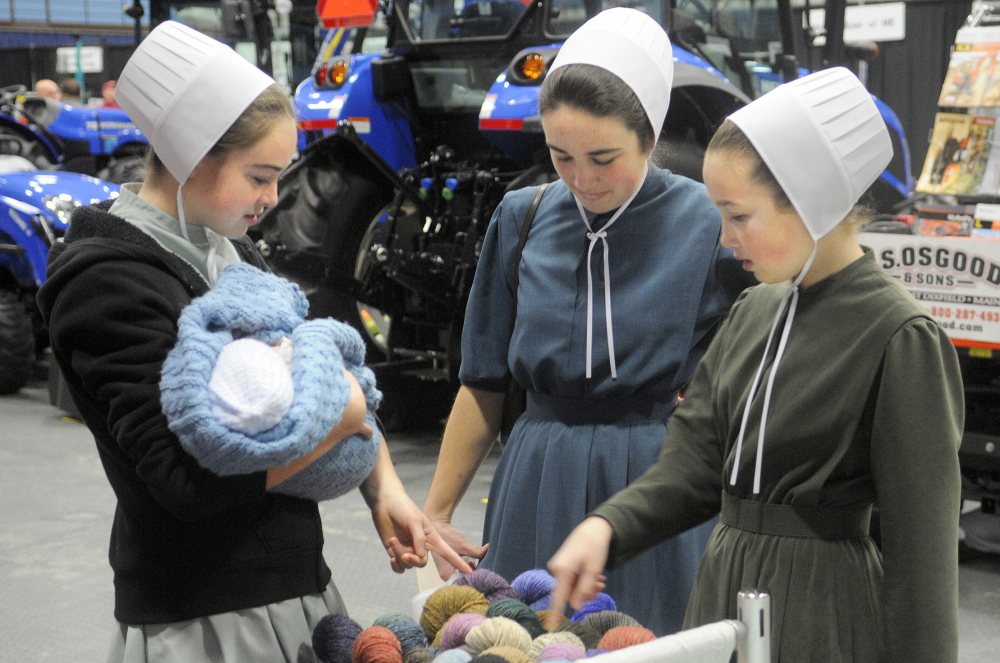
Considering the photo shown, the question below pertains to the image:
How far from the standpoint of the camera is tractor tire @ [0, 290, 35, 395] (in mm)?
6262

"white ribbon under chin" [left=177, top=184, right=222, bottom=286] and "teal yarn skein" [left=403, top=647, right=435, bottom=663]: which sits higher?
"white ribbon under chin" [left=177, top=184, right=222, bottom=286]

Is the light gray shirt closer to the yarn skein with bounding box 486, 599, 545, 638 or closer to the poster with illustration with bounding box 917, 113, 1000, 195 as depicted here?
the yarn skein with bounding box 486, 599, 545, 638

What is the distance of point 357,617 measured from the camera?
3.47 m

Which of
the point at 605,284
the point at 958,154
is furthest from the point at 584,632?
the point at 958,154

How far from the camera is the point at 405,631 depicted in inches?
52.4

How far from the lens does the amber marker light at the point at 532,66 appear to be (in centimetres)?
447

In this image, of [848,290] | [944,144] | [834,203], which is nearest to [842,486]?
[848,290]

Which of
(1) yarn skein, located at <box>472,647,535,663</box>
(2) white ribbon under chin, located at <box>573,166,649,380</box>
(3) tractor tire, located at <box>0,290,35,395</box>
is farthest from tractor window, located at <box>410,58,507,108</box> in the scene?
(1) yarn skein, located at <box>472,647,535,663</box>

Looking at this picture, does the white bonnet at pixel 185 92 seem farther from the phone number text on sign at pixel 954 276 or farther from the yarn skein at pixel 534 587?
the phone number text on sign at pixel 954 276

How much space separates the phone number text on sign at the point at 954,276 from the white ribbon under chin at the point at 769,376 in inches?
86.7

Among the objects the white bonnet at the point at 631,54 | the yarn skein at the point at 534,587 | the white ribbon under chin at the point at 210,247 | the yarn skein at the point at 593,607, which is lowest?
the yarn skein at the point at 593,607

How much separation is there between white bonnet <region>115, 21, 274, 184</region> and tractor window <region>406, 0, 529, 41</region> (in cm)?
396

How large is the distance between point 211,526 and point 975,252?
277 centimetres

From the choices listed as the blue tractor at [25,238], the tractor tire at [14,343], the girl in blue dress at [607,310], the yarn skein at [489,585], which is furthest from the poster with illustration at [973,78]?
the tractor tire at [14,343]
